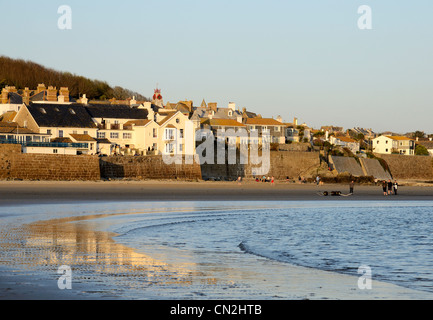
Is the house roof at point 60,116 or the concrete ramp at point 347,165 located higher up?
the house roof at point 60,116

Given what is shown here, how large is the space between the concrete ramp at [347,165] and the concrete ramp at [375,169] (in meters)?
1.48

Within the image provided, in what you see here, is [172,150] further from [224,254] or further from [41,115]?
[224,254]

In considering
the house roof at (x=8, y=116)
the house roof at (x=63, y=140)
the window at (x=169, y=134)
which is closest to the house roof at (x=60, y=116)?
the house roof at (x=63, y=140)

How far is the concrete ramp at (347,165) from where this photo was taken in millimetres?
71938

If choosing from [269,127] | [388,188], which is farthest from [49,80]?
[388,188]

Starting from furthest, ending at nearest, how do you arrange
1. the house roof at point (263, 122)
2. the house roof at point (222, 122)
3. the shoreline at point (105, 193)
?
the house roof at point (263, 122) < the house roof at point (222, 122) < the shoreline at point (105, 193)

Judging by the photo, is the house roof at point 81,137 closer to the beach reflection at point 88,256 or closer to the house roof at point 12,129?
the house roof at point 12,129

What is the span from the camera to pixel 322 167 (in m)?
65.8

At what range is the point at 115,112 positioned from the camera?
5994 cm

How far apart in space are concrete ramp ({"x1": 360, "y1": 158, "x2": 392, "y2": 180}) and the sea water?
5295 cm

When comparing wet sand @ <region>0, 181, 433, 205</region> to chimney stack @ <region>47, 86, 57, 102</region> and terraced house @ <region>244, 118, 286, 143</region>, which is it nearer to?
chimney stack @ <region>47, 86, 57, 102</region>

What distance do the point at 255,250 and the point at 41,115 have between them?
43.5 metres

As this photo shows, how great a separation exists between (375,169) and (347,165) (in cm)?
796

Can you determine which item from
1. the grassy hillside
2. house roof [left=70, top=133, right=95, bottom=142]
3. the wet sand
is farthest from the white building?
the wet sand
